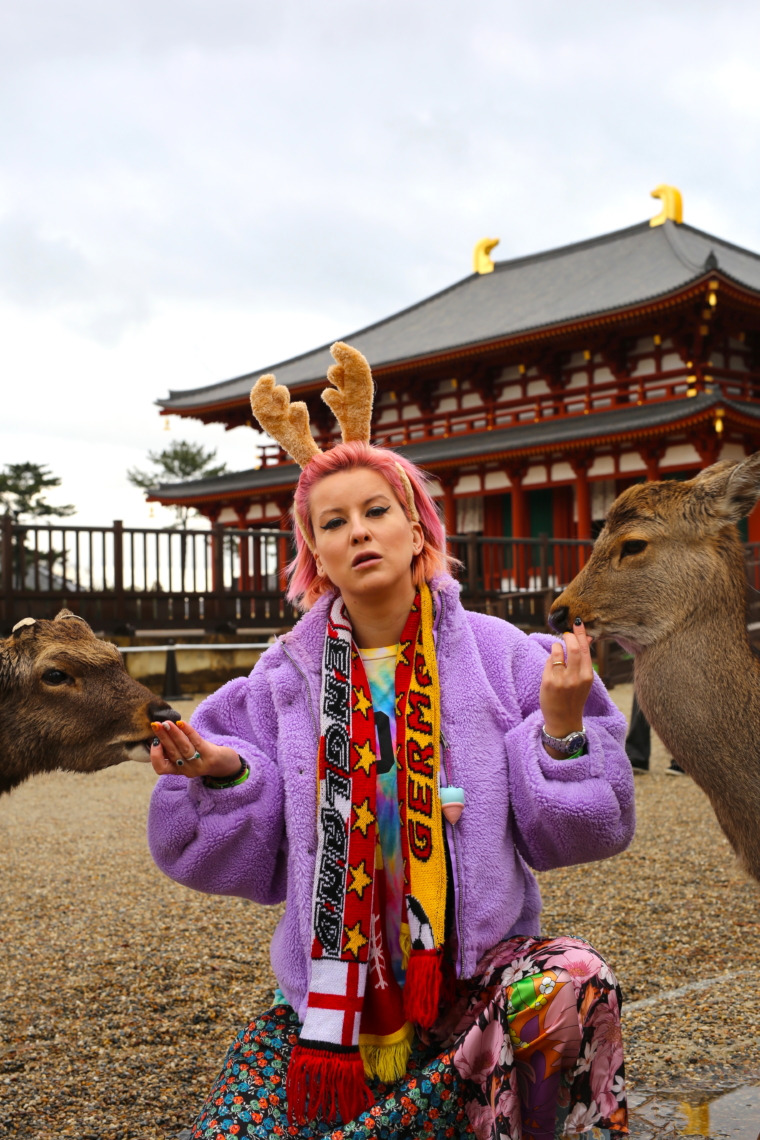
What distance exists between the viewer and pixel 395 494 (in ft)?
8.11

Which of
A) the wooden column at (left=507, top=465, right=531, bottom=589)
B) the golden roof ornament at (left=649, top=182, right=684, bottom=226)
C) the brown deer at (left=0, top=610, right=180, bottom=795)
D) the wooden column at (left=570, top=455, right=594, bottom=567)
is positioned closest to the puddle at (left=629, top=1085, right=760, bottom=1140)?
the brown deer at (left=0, top=610, right=180, bottom=795)

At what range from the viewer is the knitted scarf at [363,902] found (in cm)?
206

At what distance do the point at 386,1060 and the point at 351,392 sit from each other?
1640 millimetres

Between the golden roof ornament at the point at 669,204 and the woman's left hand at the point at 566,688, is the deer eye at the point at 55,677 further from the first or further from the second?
the golden roof ornament at the point at 669,204

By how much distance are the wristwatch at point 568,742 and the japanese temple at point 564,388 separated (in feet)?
53.2

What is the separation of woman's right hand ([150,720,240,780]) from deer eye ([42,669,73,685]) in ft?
1.78

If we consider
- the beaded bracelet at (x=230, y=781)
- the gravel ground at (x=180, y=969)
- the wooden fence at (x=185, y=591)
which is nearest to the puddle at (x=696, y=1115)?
the gravel ground at (x=180, y=969)

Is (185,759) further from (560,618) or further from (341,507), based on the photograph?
(560,618)

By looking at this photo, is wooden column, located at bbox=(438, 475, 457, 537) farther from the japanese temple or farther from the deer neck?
the deer neck

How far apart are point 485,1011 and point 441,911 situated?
0.71 feet

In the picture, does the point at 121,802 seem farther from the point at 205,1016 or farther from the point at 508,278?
the point at 508,278

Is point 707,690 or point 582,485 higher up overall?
point 582,485

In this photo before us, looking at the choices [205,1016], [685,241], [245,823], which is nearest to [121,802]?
[205,1016]

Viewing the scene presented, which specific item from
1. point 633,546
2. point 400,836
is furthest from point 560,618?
point 400,836
